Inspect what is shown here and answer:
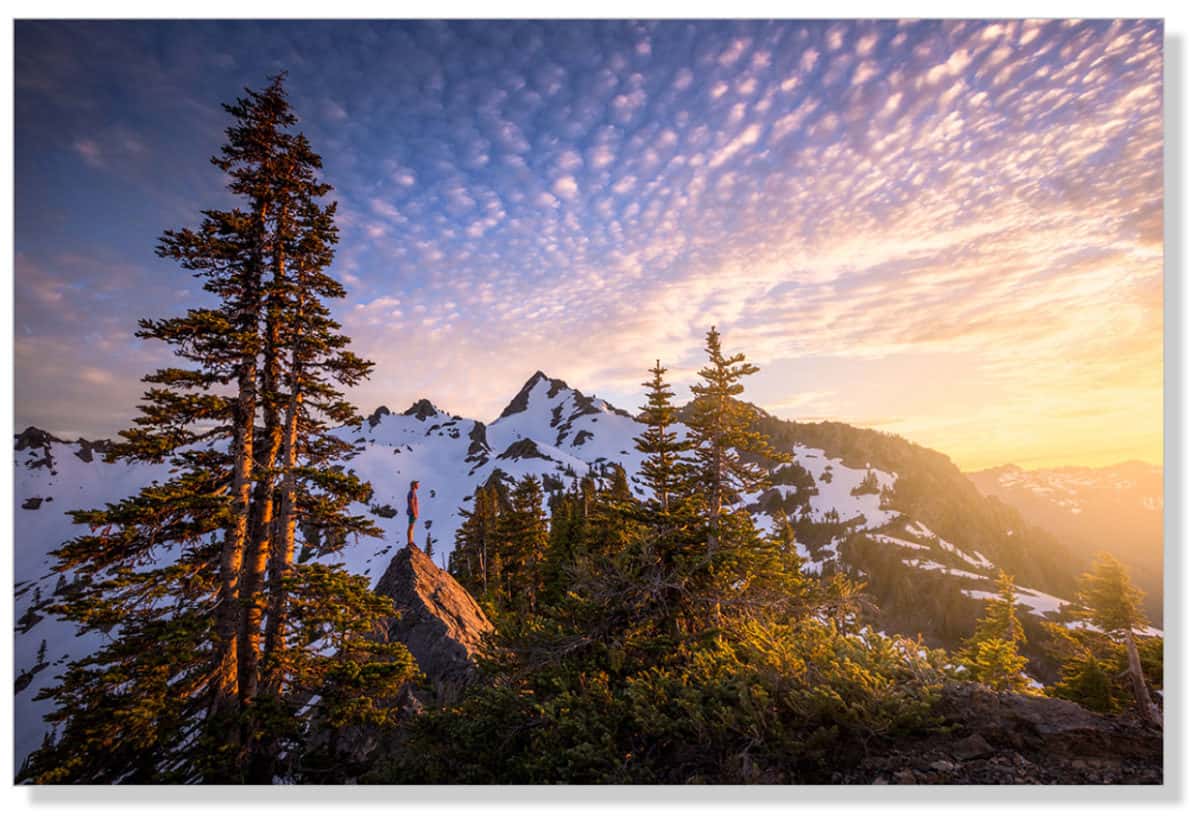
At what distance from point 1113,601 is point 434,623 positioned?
18.8 metres

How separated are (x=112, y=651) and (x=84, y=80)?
8.10 m

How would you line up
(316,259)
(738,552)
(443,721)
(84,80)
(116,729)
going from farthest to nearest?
(738,552) < (316,259) < (84,80) < (443,721) < (116,729)

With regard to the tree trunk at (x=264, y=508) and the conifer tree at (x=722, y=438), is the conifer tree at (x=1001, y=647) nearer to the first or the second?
the conifer tree at (x=722, y=438)

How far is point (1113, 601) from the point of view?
508 inches

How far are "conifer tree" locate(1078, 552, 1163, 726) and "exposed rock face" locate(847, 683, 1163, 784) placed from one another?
31.9ft

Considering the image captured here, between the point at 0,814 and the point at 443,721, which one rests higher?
the point at 443,721

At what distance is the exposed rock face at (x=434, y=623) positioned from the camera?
590 inches

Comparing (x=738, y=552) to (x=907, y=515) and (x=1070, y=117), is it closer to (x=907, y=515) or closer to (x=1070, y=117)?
(x=1070, y=117)

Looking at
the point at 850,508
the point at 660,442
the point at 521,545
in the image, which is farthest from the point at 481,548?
the point at 850,508

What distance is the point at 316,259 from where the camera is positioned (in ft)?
26.6

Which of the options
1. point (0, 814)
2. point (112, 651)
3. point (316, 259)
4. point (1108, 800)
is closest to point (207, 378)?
point (316, 259)

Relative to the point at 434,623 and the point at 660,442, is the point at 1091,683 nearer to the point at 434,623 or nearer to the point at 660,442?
the point at 660,442

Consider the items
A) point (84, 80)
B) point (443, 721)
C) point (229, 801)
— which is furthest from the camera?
point (84, 80)

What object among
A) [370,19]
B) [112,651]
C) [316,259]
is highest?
[370,19]
